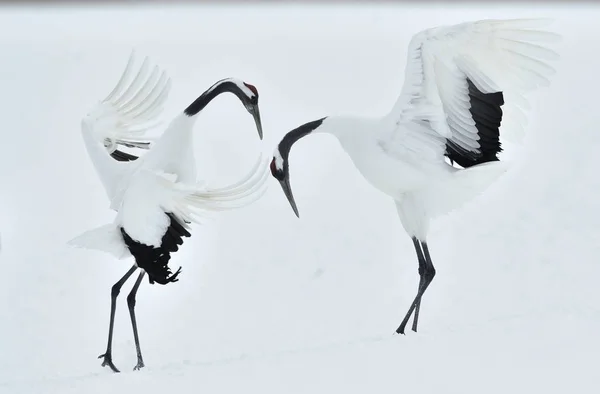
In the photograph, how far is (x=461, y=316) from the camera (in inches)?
317

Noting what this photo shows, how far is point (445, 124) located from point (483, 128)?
9.8 inches

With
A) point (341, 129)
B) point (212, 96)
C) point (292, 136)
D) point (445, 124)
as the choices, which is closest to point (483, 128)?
point (445, 124)

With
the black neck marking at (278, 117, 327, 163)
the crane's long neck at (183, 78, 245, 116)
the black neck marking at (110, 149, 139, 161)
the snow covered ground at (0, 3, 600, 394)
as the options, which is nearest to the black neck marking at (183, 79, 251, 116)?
the crane's long neck at (183, 78, 245, 116)

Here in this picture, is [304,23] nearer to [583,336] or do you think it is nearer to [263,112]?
[263,112]

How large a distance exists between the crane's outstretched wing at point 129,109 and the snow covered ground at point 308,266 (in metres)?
1.42

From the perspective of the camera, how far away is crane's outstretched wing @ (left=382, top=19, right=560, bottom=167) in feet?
19.5

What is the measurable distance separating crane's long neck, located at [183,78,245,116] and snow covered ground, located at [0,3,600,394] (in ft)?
4.75

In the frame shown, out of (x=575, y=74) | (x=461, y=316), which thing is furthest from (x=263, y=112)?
(x=461, y=316)

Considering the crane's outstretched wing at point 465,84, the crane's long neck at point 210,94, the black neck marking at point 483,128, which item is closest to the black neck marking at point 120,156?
the crane's long neck at point 210,94

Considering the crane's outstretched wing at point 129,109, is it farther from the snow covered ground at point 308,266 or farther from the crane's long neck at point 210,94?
the snow covered ground at point 308,266

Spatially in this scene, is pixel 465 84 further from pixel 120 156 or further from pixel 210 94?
pixel 120 156

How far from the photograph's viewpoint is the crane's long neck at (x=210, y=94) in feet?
20.6

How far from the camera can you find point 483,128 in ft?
20.7

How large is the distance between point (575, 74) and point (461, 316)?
604 centimetres
